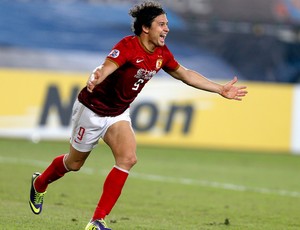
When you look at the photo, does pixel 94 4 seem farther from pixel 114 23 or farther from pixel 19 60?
pixel 19 60

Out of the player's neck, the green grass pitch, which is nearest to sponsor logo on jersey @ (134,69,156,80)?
the player's neck

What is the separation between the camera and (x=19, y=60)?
930 inches

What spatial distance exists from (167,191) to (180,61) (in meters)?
12.4

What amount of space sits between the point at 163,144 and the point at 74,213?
10801mm

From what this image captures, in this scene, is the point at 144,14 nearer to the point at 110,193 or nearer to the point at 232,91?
the point at 232,91

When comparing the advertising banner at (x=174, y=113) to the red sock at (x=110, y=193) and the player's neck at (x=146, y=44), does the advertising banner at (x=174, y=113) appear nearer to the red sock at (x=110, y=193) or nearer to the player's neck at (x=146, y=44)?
the player's neck at (x=146, y=44)

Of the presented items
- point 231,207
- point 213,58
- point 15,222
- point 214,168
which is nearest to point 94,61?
point 213,58

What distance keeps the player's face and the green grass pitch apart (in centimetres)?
183

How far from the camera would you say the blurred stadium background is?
19797 mm

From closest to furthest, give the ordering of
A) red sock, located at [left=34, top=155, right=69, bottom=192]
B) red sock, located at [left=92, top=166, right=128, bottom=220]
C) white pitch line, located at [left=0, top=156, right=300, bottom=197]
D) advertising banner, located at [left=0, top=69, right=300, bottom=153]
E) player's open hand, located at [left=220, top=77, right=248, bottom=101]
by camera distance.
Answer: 1. red sock, located at [left=92, top=166, right=128, bottom=220]
2. player's open hand, located at [left=220, top=77, right=248, bottom=101]
3. red sock, located at [left=34, top=155, right=69, bottom=192]
4. white pitch line, located at [left=0, top=156, right=300, bottom=197]
5. advertising banner, located at [left=0, top=69, right=300, bottom=153]

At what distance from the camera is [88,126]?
27.5 feet

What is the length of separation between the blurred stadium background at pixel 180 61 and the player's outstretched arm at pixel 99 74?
11999 mm

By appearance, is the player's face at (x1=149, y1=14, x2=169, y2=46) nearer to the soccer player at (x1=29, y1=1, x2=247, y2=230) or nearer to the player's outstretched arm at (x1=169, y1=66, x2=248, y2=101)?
the soccer player at (x1=29, y1=1, x2=247, y2=230)

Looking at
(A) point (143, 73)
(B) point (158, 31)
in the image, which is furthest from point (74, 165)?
(B) point (158, 31)
